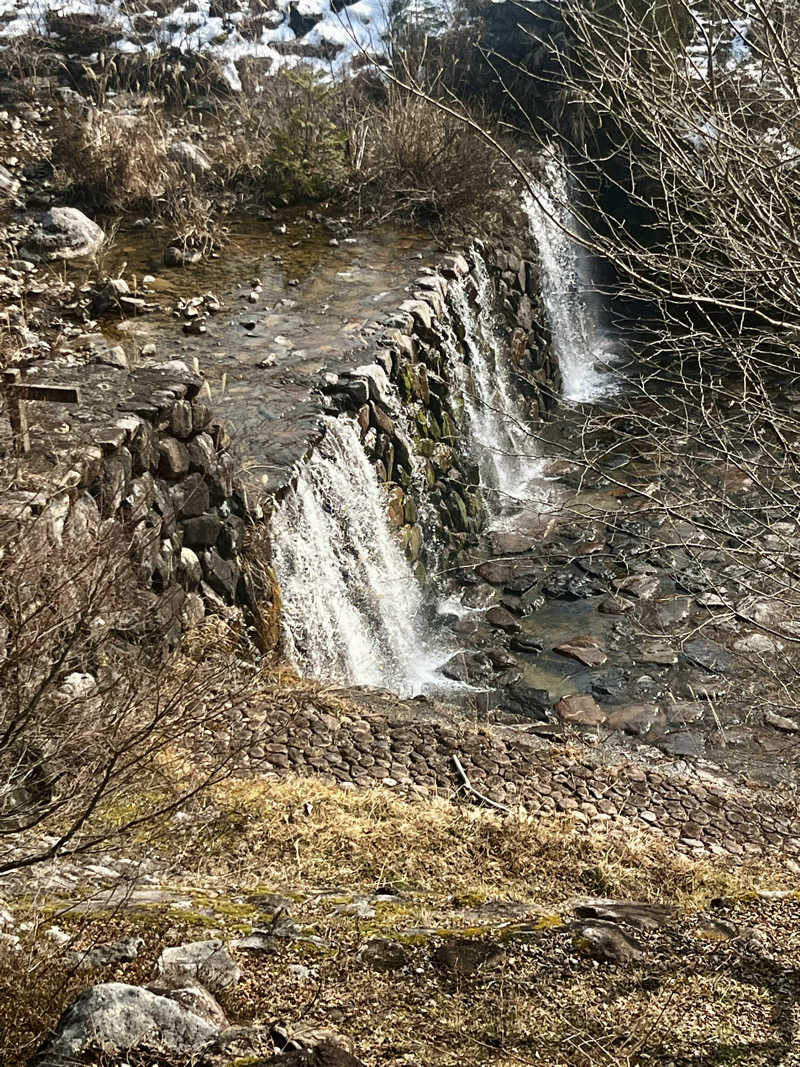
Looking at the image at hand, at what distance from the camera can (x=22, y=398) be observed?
5.04 metres

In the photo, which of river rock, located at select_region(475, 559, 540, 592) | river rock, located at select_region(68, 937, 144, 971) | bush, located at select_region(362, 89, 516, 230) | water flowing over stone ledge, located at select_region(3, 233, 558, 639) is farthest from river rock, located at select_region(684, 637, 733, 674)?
river rock, located at select_region(68, 937, 144, 971)

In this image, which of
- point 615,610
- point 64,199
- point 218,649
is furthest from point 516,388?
point 218,649

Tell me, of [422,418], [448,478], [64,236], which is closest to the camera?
[422,418]

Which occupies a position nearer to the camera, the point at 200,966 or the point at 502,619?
the point at 200,966

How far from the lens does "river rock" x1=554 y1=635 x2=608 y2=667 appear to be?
7.36 m

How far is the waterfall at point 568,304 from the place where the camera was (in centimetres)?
1170

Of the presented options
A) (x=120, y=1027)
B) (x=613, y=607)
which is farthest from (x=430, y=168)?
(x=120, y=1027)

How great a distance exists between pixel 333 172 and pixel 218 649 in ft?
23.5

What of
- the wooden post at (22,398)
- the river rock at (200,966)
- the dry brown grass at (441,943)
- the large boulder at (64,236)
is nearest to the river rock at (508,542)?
the wooden post at (22,398)

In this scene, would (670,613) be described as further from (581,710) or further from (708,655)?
(581,710)

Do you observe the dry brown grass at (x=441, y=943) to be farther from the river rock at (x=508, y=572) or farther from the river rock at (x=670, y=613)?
the river rock at (x=508, y=572)

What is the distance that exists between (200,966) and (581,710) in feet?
14.5

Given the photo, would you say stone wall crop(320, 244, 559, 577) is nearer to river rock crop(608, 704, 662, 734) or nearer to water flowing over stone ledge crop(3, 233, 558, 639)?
water flowing over stone ledge crop(3, 233, 558, 639)

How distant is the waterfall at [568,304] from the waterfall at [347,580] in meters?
4.58
